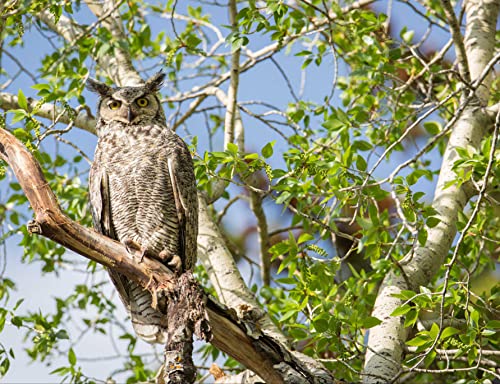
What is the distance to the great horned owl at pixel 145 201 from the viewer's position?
10.7ft

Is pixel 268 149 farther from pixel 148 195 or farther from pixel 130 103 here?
pixel 130 103

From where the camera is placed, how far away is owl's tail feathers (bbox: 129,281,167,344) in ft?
10.4

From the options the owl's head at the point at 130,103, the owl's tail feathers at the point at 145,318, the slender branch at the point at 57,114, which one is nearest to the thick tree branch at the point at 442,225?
the owl's tail feathers at the point at 145,318

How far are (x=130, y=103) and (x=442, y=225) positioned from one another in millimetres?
1765

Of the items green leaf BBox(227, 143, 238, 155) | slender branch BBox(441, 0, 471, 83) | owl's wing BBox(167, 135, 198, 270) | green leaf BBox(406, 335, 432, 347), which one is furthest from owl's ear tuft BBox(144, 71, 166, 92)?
green leaf BBox(406, 335, 432, 347)

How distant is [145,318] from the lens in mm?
3264

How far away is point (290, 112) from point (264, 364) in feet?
7.16

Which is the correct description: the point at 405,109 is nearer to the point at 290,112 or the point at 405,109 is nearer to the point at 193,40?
the point at 290,112

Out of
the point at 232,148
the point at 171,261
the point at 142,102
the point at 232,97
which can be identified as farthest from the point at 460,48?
the point at 171,261

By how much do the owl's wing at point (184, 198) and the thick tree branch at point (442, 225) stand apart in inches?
38.1

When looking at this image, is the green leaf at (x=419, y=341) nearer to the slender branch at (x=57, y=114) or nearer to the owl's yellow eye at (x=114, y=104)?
the owl's yellow eye at (x=114, y=104)

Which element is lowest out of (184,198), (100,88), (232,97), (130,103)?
(184,198)

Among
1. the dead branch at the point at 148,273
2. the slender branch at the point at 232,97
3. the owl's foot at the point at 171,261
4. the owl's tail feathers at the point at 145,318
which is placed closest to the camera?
the dead branch at the point at 148,273

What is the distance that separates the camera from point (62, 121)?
4.43 meters
